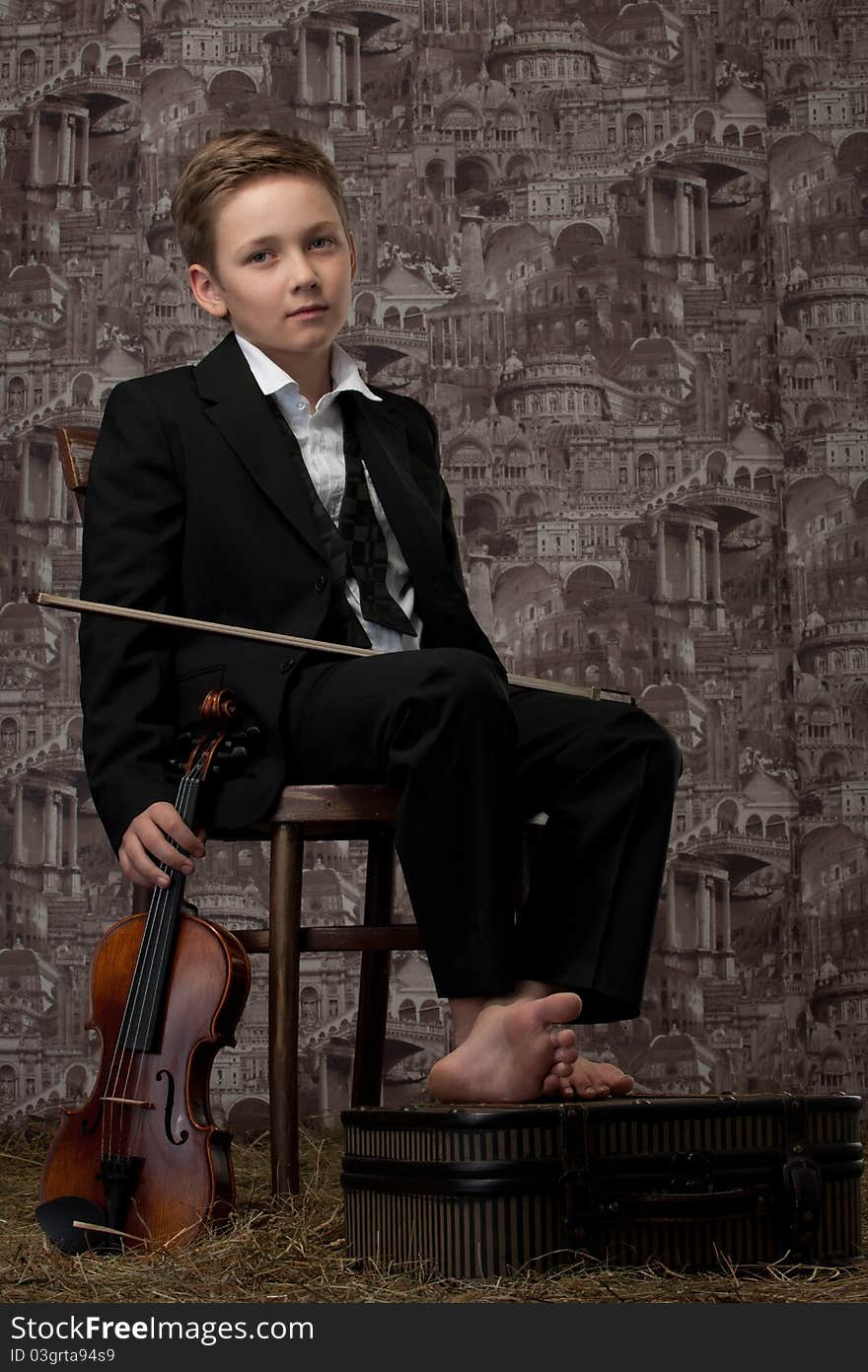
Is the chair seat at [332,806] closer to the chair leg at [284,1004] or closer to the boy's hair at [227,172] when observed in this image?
the chair leg at [284,1004]

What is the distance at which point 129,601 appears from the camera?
→ 1765 mm

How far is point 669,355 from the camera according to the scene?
125 inches

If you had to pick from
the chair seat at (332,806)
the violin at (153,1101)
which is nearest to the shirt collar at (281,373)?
the chair seat at (332,806)

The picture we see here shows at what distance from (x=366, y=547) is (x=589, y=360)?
56.7 inches

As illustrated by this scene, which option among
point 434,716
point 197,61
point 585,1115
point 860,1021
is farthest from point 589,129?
point 585,1115

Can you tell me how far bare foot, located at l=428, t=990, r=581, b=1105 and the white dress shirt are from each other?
58cm

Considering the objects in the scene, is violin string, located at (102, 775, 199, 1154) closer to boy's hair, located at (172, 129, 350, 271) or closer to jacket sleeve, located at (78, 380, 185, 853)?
jacket sleeve, located at (78, 380, 185, 853)

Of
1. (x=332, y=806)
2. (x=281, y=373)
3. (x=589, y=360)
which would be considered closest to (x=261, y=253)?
(x=281, y=373)

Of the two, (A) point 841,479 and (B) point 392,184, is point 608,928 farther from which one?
(B) point 392,184

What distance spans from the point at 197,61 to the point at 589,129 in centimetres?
80

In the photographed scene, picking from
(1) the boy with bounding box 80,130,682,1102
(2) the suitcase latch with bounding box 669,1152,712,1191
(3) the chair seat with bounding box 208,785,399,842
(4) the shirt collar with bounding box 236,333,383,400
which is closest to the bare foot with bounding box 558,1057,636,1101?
(1) the boy with bounding box 80,130,682,1102

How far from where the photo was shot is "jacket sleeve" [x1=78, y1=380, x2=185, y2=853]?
66.1 inches

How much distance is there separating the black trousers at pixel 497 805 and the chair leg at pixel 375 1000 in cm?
30

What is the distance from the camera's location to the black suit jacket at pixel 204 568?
1689mm
